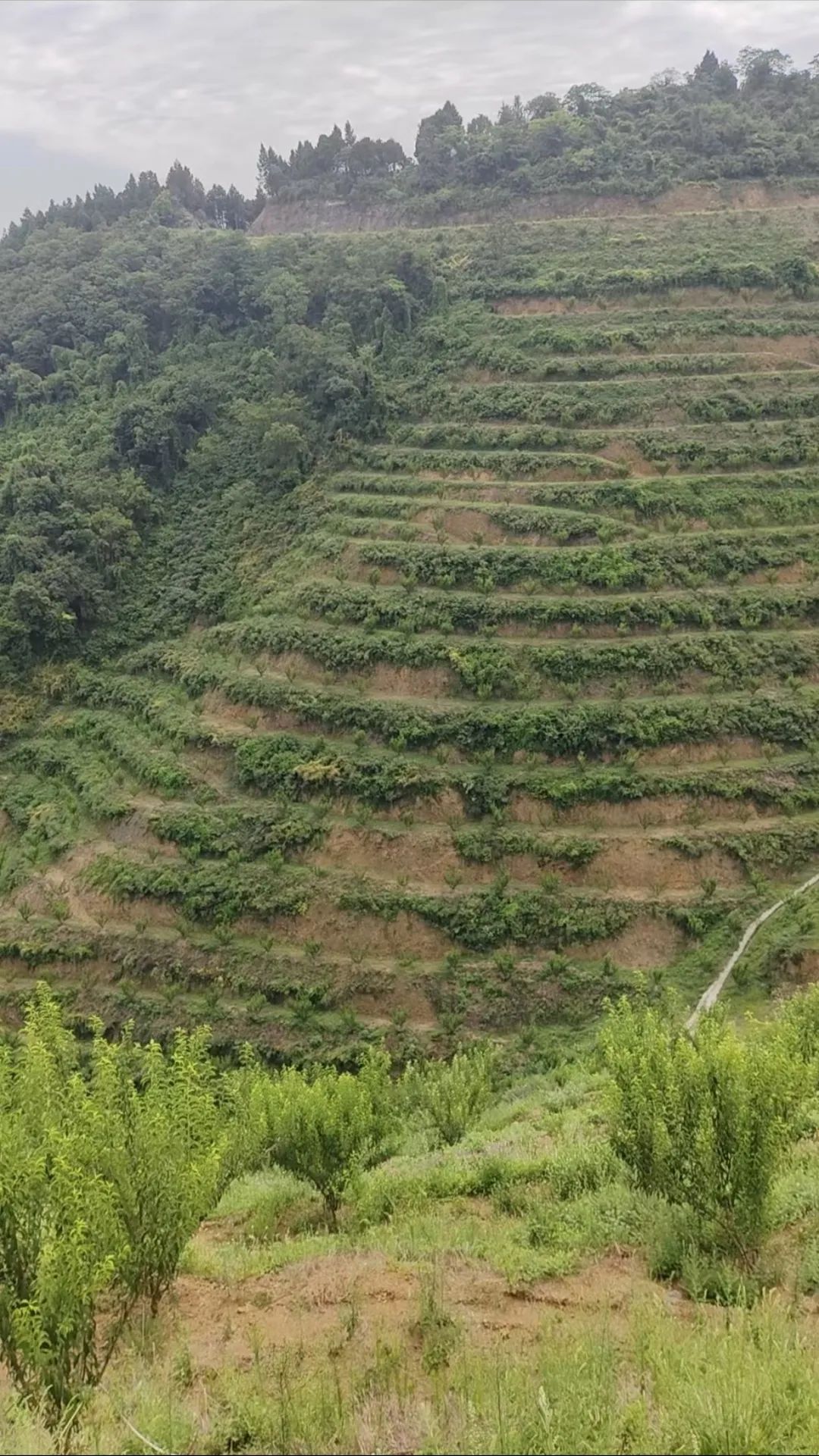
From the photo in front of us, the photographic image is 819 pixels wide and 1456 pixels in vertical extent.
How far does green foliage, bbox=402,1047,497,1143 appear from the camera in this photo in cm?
1659

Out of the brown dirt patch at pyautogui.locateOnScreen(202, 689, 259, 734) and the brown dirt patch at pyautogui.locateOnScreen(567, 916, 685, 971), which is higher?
the brown dirt patch at pyautogui.locateOnScreen(202, 689, 259, 734)

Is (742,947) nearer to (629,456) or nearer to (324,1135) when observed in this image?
(324,1135)

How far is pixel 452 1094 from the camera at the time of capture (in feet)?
56.1

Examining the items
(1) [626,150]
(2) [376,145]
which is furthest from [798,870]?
(2) [376,145]

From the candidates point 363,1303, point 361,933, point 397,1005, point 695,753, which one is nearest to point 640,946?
point 695,753

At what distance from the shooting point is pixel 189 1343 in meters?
8.20

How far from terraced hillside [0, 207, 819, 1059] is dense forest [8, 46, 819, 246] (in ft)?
71.9

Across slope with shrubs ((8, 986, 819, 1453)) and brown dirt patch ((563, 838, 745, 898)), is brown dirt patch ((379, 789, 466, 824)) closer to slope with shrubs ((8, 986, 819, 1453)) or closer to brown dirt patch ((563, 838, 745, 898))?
brown dirt patch ((563, 838, 745, 898))

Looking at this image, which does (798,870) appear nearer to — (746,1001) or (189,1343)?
(746,1001)

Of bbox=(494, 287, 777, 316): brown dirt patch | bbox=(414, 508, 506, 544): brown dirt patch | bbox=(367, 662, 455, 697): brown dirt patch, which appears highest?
bbox=(494, 287, 777, 316): brown dirt patch

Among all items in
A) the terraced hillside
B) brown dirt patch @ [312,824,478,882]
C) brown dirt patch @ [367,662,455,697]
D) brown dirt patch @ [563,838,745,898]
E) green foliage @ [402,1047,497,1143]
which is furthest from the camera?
brown dirt patch @ [367,662,455,697]

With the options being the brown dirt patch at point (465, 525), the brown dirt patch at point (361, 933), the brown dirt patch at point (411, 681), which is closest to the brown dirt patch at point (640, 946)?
the brown dirt patch at point (361, 933)

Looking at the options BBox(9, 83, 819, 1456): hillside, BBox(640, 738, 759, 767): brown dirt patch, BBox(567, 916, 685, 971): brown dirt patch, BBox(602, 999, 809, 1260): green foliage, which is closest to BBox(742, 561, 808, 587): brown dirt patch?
BBox(9, 83, 819, 1456): hillside

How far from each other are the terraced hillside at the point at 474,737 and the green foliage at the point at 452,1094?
404 centimetres
